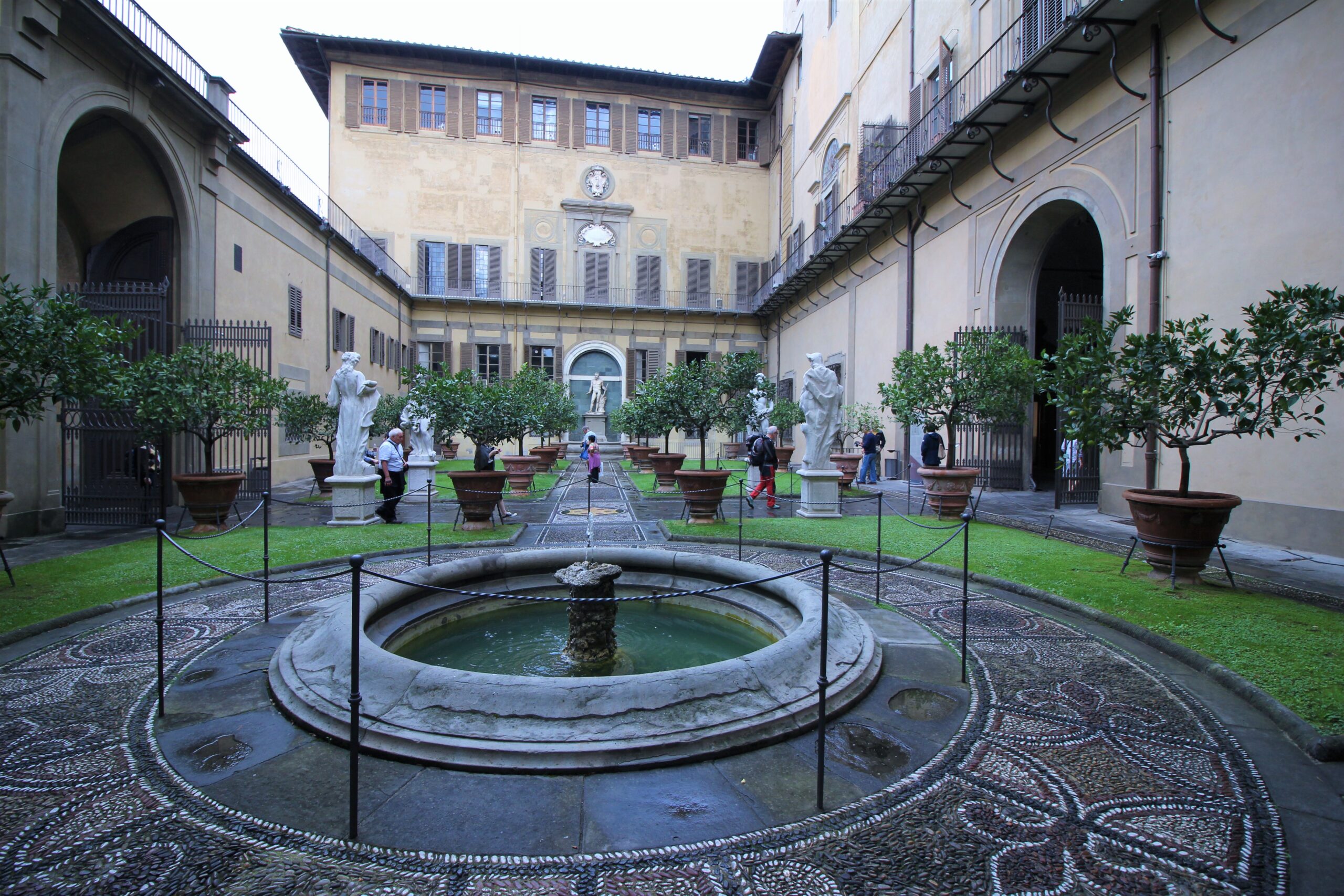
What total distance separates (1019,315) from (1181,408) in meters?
8.10

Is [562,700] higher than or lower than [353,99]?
lower

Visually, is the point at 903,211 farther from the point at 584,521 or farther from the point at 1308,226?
the point at 584,521

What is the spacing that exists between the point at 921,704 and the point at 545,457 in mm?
16107

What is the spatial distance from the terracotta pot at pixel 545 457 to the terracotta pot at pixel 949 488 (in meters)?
11.1

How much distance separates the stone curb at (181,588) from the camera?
4.34 metres

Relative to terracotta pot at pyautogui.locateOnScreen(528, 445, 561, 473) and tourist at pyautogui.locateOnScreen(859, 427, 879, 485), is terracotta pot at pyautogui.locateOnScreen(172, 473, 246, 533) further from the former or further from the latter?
tourist at pyautogui.locateOnScreen(859, 427, 879, 485)

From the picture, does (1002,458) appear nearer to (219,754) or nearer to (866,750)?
(866,750)

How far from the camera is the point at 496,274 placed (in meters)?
27.8

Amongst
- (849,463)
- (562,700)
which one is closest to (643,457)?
(849,463)

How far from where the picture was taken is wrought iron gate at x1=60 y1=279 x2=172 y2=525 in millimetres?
8969

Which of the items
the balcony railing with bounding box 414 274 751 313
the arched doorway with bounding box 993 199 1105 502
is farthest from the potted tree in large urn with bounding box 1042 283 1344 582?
the balcony railing with bounding box 414 274 751 313

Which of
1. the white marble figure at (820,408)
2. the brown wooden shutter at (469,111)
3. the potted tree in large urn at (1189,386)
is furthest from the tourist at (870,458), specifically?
the brown wooden shutter at (469,111)

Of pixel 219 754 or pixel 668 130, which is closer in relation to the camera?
pixel 219 754

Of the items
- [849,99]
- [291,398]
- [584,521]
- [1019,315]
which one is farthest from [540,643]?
[849,99]
